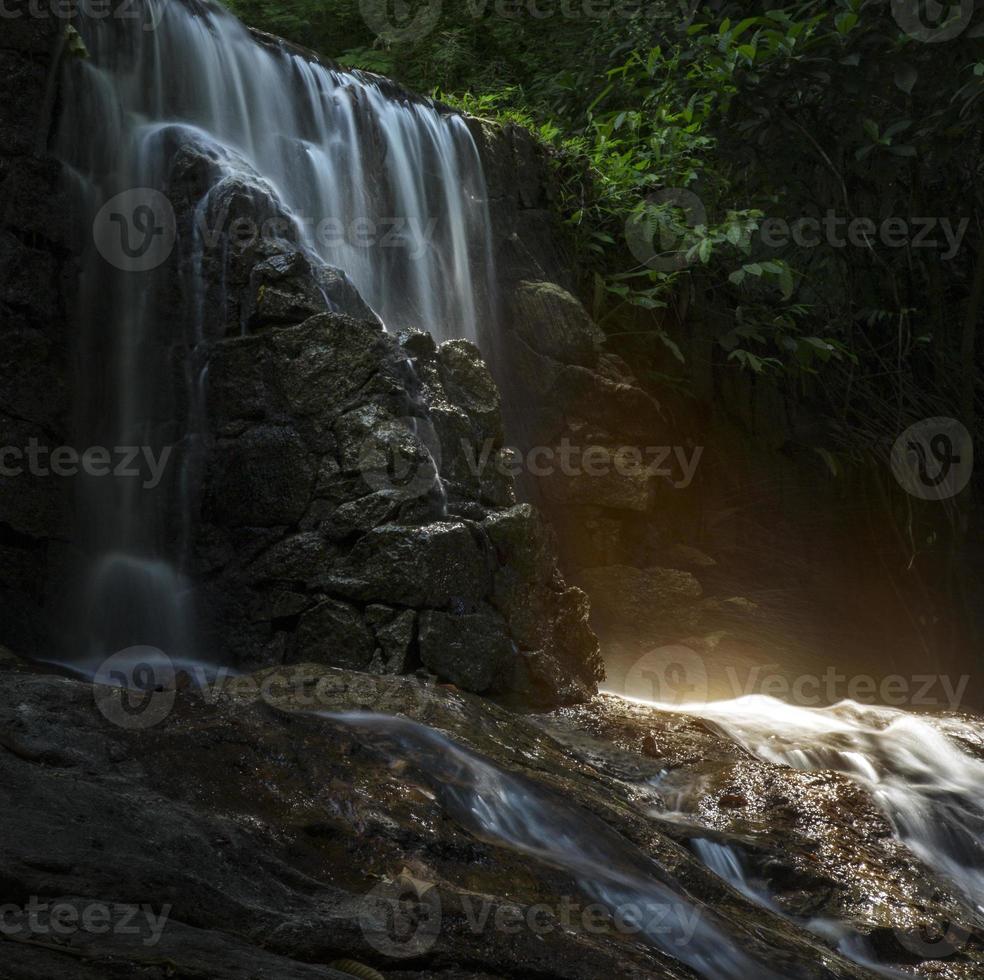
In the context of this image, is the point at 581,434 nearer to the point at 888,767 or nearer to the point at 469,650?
the point at 469,650

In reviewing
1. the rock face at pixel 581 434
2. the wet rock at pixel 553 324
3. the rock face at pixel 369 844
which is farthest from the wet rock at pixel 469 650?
the wet rock at pixel 553 324

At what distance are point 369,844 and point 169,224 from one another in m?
4.69

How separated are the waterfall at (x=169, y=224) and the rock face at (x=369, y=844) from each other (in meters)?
1.66

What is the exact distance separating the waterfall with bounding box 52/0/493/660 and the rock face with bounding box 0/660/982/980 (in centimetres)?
166

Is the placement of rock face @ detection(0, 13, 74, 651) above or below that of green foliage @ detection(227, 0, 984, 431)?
below

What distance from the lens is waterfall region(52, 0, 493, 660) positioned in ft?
20.2

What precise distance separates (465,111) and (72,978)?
9.13 metres

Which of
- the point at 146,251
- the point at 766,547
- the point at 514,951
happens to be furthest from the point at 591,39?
the point at 514,951

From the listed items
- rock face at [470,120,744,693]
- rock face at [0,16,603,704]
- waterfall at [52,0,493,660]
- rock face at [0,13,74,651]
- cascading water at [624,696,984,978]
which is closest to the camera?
cascading water at [624,696,984,978]

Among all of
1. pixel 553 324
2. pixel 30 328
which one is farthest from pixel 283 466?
pixel 553 324

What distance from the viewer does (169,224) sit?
6523 mm

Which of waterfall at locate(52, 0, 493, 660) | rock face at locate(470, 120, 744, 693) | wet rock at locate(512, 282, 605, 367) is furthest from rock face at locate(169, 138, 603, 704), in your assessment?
wet rock at locate(512, 282, 605, 367)

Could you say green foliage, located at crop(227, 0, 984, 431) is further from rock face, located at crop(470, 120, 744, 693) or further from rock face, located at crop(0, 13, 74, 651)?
rock face, located at crop(0, 13, 74, 651)

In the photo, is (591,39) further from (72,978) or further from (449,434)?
(72,978)
